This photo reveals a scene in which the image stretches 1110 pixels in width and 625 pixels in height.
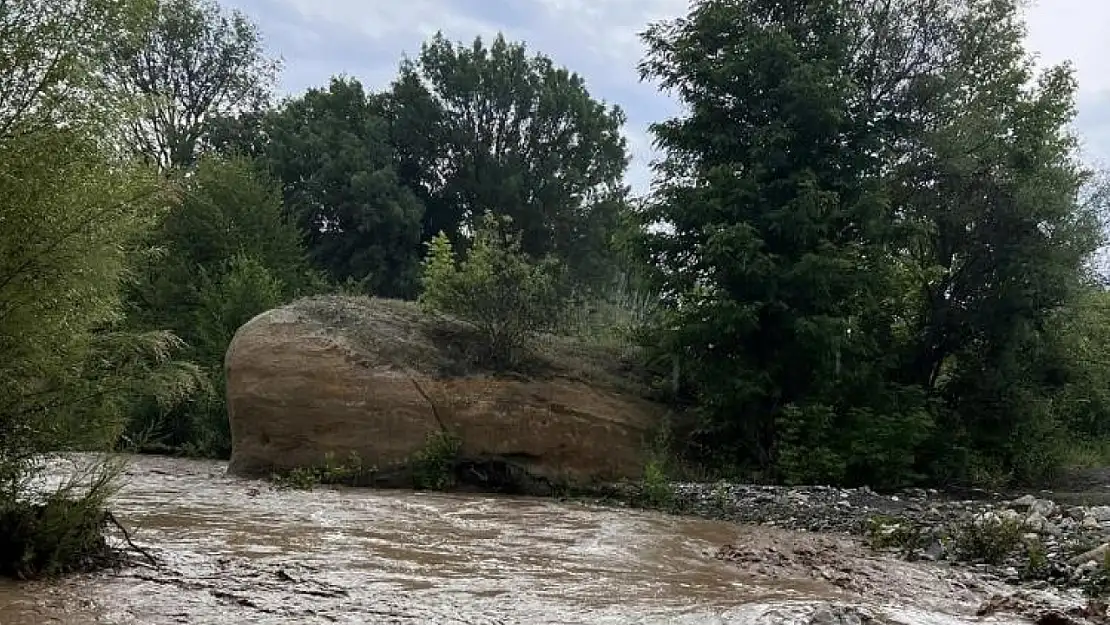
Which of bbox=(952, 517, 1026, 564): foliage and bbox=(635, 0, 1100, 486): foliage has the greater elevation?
bbox=(635, 0, 1100, 486): foliage

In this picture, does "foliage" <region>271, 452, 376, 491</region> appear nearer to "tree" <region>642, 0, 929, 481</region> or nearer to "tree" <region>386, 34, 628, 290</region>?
"tree" <region>642, 0, 929, 481</region>

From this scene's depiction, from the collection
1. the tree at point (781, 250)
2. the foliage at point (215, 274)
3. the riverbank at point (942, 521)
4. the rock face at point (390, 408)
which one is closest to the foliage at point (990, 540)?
the riverbank at point (942, 521)

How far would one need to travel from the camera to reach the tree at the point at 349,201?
118 feet

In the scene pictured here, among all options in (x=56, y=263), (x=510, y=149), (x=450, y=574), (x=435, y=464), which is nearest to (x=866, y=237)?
(x=435, y=464)

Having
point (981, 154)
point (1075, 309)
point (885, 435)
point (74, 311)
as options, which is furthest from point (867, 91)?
point (74, 311)

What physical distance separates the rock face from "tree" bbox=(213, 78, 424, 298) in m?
17.8

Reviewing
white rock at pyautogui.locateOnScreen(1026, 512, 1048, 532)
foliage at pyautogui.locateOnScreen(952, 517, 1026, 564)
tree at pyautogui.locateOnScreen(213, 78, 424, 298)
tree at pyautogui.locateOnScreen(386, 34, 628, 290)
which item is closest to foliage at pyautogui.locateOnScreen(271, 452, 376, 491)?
foliage at pyautogui.locateOnScreen(952, 517, 1026, 564)

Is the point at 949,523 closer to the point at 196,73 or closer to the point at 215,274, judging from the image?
the point at 215,274

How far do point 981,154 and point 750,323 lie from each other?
5.56 m

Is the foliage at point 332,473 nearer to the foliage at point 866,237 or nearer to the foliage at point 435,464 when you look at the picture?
the foliage at point 435,464

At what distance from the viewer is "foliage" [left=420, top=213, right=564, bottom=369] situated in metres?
17.9

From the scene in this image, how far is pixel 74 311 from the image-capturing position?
7.24 metres

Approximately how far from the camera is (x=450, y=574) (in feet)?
26.5

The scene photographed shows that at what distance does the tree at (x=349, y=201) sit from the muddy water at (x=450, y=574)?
23.5 metres
